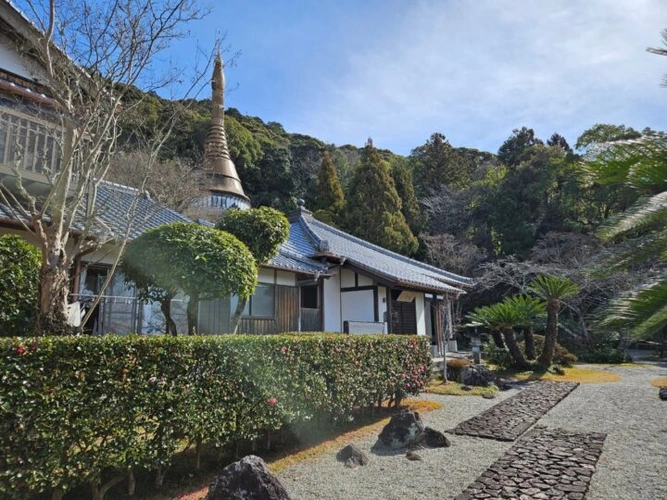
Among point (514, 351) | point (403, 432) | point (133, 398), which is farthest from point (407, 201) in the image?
point (133, 398)

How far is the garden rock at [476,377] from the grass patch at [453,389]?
0.97 feet

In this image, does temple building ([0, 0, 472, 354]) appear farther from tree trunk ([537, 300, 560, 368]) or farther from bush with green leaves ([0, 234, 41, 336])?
tree trunk ([537, 300, 560, 368])

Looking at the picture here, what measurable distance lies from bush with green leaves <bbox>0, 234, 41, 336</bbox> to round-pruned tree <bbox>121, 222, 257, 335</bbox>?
133 centimetres

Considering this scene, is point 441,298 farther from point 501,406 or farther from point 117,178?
point 117,178

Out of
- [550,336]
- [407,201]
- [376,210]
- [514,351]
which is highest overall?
[407,201]

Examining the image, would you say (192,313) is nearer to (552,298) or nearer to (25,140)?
(25,140)

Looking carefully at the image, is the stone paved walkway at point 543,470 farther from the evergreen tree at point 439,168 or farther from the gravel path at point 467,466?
the evergreen tree at point 439,168

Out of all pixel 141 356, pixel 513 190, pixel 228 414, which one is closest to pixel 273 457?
pixel 228 414

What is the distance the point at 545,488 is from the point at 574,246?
23.6 m

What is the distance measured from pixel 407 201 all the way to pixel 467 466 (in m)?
28.1

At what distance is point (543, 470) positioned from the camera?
16.8 ft

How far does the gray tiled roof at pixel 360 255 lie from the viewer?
14.3 m

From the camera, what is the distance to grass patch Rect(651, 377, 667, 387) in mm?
11805

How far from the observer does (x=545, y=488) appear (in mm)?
4590
